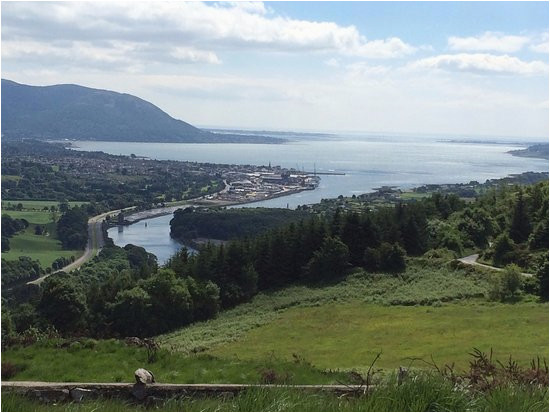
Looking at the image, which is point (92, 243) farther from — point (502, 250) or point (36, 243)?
point (502, 250)

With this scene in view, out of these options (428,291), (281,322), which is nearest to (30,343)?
(281,322)

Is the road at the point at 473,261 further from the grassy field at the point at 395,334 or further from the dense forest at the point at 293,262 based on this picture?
the grassy field at the point at 395,334

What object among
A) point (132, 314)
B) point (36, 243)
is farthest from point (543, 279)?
point (36, 243)

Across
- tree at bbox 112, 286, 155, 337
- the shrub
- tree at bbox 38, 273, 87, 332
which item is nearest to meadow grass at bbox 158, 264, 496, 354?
tree at bbox 112, 286, 155, 337

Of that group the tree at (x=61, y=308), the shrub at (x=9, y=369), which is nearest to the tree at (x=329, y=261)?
the tree at (x=61, y=308)

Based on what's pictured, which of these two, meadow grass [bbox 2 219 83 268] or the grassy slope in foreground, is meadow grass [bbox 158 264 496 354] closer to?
the grassy slope in foreground
